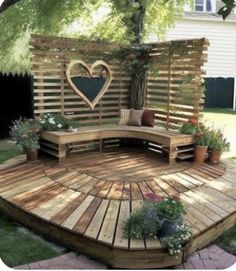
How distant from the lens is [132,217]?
3959 millimetres

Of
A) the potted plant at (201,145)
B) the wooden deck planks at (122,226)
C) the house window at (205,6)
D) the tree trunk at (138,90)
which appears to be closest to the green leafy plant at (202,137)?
the potted plant at (201,145)

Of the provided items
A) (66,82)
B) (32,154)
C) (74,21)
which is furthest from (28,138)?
(74,21)

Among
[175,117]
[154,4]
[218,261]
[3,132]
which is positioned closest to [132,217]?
[218,261]

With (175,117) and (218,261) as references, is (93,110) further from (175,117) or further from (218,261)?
(218,261)

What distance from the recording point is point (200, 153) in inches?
253

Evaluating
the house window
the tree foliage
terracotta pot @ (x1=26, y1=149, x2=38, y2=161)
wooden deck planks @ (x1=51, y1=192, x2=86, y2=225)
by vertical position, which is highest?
the house window

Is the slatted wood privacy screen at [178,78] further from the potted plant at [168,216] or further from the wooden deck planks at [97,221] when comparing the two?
the potted plant at [168,216]

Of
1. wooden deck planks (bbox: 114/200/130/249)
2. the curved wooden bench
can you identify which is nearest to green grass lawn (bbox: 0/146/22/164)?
the curved wooden bench

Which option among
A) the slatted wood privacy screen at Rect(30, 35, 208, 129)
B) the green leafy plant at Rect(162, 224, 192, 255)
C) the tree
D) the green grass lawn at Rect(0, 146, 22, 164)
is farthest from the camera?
the green grass lawn at Rect(0, 146, 22, 164)

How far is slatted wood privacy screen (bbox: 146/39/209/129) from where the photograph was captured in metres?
6.72

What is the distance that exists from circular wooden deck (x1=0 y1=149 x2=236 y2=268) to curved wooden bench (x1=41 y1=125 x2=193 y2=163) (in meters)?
0.25

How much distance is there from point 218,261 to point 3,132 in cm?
666

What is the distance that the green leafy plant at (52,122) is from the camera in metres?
6.54

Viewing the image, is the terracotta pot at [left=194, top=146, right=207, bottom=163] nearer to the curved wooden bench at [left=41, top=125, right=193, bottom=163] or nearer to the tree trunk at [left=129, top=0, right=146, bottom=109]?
the curved wooden bench at [left=41, top=125, right=193, bottom=163]
